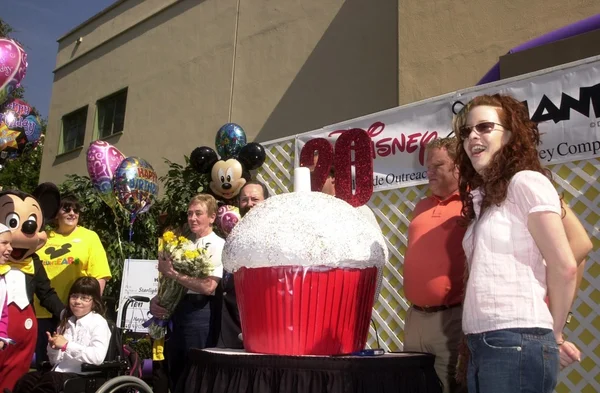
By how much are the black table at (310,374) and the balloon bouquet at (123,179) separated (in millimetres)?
3902

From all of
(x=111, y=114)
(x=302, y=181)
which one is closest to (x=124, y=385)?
(x=302, y=181)

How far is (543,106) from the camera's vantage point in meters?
2.94

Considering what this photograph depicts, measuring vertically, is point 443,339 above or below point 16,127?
below

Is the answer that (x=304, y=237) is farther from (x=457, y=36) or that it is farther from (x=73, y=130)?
(x=73, y=130)

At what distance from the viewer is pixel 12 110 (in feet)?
13.4

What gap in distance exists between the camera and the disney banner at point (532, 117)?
2.80 m

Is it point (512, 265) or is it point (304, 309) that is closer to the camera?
point (512, 265)

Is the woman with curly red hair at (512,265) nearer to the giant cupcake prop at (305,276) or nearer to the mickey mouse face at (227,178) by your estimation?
the giant cupcake prop at (305,276)

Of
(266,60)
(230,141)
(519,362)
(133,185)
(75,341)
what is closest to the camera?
(519,362)

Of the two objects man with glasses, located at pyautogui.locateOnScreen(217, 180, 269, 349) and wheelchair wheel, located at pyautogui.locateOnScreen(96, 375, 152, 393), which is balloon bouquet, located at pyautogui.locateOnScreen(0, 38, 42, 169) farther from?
man with glasses, located at pyautogui.locateOnScreen(217, 180, 269, 349)

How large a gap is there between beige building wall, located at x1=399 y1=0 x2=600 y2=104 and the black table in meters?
4.06

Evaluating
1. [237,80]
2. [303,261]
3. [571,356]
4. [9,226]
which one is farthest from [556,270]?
[237,80]

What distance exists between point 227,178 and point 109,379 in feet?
8.05

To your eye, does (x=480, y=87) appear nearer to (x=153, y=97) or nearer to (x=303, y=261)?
Answer: (x=303, y=261)
